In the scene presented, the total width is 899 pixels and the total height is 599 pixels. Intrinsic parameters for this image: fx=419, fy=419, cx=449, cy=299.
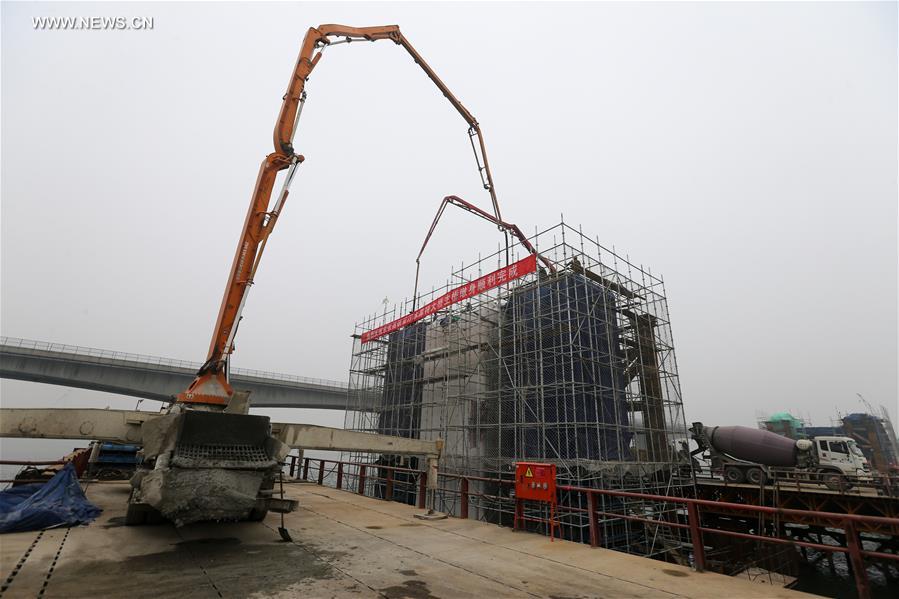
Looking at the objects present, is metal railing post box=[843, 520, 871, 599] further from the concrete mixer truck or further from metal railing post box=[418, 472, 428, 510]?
the concrete mixer truck

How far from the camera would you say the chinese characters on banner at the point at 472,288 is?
15.5 metres

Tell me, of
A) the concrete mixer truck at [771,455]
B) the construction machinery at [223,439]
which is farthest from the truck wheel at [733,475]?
the construction machinery at [223,439]

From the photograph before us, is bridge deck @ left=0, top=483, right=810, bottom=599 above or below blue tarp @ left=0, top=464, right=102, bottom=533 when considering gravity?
below

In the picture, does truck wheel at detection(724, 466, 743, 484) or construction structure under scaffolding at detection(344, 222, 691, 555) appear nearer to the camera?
construction structure under scaffolding at detection(344, 222, 691, 555)

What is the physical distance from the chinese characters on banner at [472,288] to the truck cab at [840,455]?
65.6 ft

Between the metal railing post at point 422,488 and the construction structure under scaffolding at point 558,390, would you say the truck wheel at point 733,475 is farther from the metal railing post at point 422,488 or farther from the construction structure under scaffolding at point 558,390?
the metal railing post at point 422,488

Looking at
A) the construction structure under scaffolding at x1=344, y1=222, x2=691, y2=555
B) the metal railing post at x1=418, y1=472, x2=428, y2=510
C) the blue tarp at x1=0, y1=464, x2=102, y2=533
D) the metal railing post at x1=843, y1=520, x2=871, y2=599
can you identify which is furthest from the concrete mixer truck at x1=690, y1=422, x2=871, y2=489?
the blue tarp at x1=0, y1=464, x2=102, y2=533

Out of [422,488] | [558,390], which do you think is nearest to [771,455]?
[558,390]

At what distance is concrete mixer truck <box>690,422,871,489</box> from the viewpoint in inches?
805

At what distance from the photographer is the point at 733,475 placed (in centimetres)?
2125

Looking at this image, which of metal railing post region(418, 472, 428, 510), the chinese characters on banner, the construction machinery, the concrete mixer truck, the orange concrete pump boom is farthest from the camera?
the concrete mixer truck

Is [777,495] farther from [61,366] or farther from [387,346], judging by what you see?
[61,366]

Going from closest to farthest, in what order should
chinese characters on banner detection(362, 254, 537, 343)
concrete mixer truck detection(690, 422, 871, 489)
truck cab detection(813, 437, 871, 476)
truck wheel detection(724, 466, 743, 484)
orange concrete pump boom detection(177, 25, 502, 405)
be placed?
1. orange concrete pump boom detection(177, 25, 502, 405)
2. chinese characters on banner detection(362, 254, 537, 343)
3. concrete mixer truck detection(690, 422, 871, 489)
4. truck wheel detection(724, 466, 743, 484)
5. truck cab detection(813, 437, 871, 476)

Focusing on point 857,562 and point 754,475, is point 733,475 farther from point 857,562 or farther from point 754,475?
point 857,562
